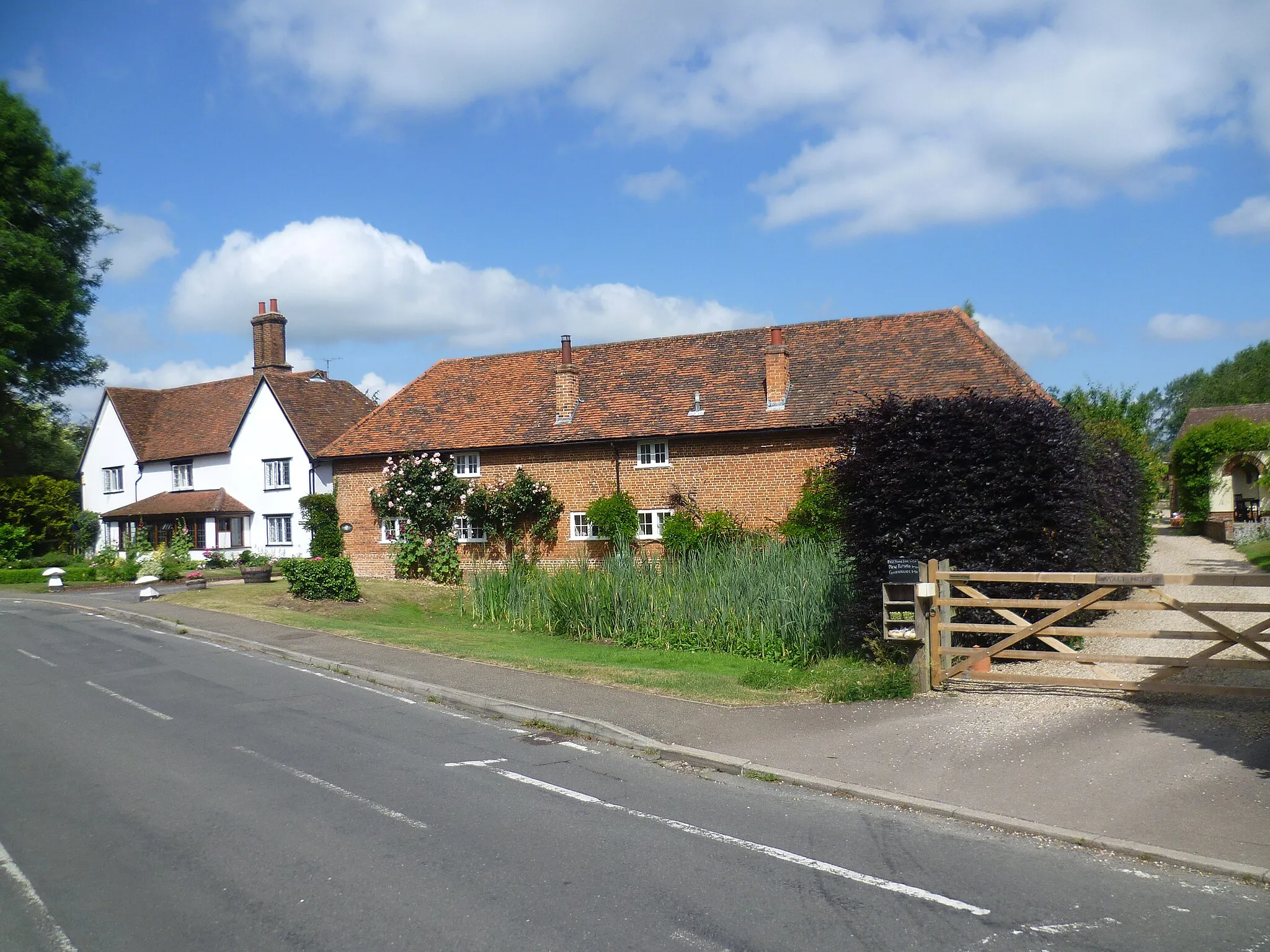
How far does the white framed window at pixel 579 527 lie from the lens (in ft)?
105

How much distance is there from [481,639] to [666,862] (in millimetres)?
13123

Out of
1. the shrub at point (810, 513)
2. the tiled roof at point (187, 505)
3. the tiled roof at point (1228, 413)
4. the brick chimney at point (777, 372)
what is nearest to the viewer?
the shrub at point (810, 513)

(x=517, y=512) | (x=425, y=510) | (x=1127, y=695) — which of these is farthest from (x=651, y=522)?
(x=1127, y=695)

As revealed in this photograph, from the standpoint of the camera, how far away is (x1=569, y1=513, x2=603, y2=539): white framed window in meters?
32.0

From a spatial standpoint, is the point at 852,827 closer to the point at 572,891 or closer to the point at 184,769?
the point at 572,891

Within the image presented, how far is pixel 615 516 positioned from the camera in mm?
30594

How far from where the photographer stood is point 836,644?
1574 cm

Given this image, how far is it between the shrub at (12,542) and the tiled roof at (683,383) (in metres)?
17.0

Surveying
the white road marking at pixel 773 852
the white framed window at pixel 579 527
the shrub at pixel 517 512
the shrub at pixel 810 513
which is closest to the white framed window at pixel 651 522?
the white framed window at pixel 579 527

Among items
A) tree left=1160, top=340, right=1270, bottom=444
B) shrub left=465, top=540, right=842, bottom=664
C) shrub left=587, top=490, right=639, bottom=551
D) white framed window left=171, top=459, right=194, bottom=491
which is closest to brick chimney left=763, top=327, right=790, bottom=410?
shrub left=587, top=490, right=639, bottom=551

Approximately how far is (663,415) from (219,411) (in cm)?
2869

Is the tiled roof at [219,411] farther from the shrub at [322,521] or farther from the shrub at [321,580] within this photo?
the shrub at [321,580]

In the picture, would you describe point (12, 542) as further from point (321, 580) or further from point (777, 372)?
point (777, 372)

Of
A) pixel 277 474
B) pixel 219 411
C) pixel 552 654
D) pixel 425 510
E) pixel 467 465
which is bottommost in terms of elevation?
pixel 552 654
